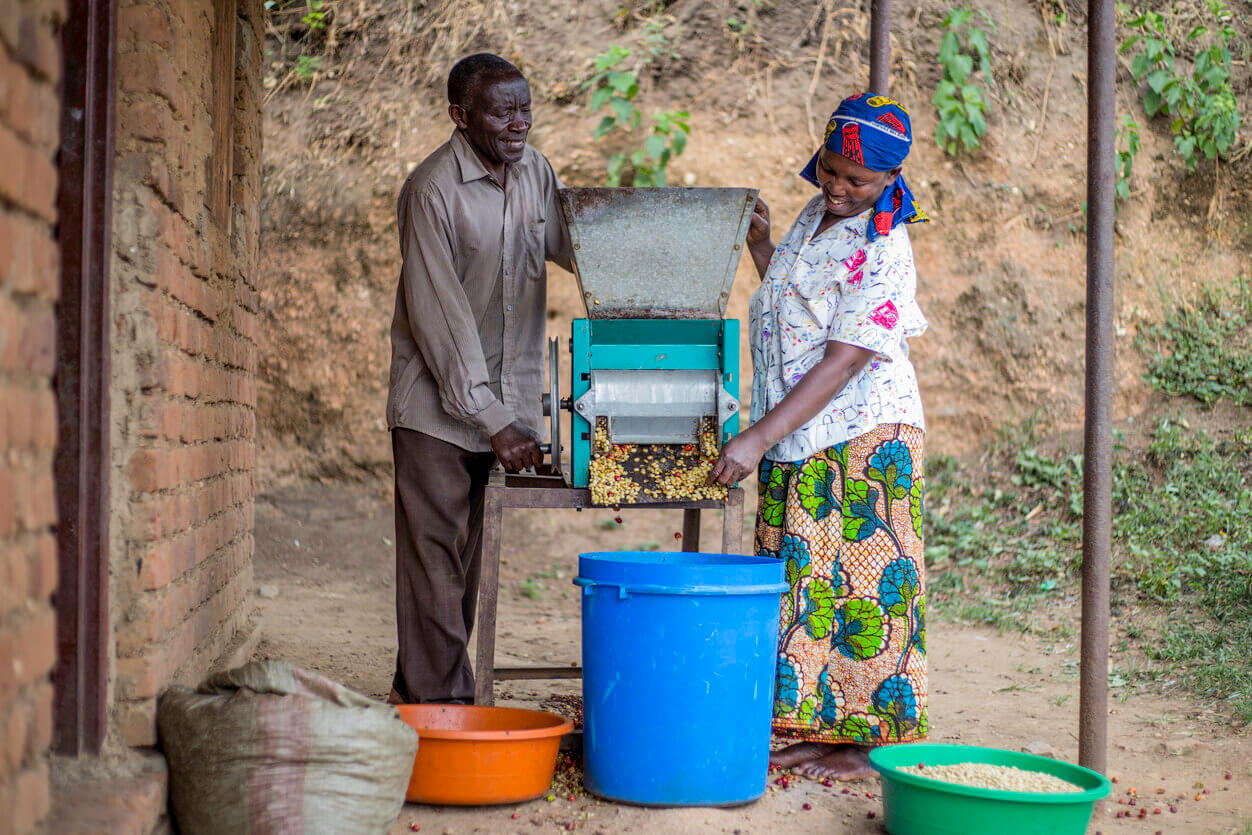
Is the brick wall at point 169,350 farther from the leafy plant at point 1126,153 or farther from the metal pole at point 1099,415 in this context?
the leafy plant at point 1126,153

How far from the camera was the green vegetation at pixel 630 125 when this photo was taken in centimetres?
707

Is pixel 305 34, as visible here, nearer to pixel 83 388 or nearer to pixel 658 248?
pixel 658 248

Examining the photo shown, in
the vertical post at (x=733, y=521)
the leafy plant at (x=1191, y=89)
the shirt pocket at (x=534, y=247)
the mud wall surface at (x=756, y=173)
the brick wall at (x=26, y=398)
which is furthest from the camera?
the leafy plant at (x=1191, y=89)

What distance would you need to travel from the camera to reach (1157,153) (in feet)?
25.7

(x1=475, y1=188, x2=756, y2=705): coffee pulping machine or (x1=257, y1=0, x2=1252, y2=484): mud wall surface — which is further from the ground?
(x1=257, y1=0, x2=1252, y2=484): mud wall surface

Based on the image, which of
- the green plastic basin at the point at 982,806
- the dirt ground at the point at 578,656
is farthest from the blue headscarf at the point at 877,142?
the dirt ground at the point at 578,656

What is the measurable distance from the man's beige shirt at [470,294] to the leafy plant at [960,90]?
4.66 m

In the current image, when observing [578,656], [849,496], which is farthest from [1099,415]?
[578,656]

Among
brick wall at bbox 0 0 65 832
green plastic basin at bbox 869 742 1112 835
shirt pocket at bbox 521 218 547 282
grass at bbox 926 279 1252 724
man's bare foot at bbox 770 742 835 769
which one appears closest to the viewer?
brick wall at bbox 0 0 65 832

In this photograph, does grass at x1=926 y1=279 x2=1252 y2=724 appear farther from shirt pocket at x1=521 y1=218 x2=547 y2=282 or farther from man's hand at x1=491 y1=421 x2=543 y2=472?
shirt pocket at x1=521 y1=218 x2=547 y2=282

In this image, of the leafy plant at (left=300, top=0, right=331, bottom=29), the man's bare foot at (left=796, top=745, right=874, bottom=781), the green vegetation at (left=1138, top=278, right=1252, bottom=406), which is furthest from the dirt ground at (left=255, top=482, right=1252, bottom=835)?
the leafy plant at (left=300, top=0, right=331, bottom=29)

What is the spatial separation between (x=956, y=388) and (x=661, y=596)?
16.4 feet

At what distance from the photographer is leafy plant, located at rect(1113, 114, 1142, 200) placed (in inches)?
296

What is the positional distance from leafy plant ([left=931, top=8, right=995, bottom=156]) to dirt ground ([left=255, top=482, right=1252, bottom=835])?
271 centimetres
